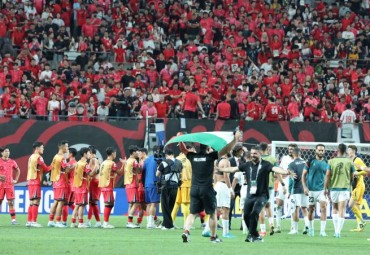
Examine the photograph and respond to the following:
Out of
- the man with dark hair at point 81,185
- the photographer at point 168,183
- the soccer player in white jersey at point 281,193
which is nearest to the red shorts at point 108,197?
the man with dark hair at point 81,185

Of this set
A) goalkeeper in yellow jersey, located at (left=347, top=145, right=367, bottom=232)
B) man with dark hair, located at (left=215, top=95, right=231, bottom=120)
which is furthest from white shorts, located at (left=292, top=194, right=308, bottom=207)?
man with dark hair, located at (left=215, top=95, right=231, bottom=120)

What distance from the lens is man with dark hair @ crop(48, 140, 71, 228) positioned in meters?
29.2

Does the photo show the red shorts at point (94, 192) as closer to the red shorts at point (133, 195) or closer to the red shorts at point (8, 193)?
the red shorts at point (133, 195)

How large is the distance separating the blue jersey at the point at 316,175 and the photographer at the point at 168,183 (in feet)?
11.6

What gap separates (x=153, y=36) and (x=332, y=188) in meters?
19.0

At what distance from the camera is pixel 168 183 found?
28.9 m

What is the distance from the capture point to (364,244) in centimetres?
2406

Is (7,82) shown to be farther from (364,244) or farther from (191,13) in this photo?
(364,244)

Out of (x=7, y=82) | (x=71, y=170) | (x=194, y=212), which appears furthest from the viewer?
(x=7, y=82)

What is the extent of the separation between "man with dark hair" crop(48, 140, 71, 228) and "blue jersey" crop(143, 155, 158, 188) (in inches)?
82.2

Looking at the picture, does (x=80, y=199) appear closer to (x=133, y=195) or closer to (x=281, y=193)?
(x=133, y=195)

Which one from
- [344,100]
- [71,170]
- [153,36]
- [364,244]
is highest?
[153,36]

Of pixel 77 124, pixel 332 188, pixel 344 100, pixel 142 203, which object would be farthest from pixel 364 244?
pixel 344 100

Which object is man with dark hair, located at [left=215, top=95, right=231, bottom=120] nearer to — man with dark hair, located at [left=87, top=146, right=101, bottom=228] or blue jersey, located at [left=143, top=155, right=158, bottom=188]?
blue jersey, located at [left=143, top=155, right=158, bottom=188]
